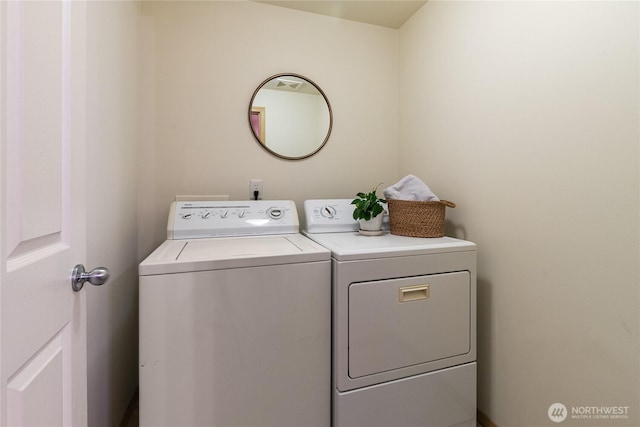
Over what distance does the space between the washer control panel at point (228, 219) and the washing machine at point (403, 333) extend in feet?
1.42

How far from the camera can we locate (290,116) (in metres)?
1.89

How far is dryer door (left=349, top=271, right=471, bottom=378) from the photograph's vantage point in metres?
1.13

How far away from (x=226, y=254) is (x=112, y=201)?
0.60 metres

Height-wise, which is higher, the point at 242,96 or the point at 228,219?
the point at 242,96

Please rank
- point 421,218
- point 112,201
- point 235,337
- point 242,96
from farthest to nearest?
point 242,96
point 421,218
point 112,201
point 235,337

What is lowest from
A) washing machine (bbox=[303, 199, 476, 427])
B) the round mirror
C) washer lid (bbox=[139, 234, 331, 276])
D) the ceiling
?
washing machine (bbox=[303, 199, 476, 427])

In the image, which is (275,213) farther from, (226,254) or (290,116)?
(290,116)

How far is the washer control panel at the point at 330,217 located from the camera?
64.1 inches

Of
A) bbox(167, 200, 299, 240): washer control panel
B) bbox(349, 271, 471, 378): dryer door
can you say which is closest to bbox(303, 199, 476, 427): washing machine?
bbox(349, 271, 471, 378): dryer door

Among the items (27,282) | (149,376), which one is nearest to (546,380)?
(149,376)

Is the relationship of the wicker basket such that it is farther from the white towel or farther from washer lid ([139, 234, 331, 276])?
washer lid ([139, 234, 331, 276])

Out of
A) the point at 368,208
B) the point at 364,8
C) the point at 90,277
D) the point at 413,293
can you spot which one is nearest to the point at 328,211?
the point at 368,208

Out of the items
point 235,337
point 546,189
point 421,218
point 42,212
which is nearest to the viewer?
point 42,212

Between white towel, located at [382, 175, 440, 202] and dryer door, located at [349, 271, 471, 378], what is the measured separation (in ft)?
1.36
